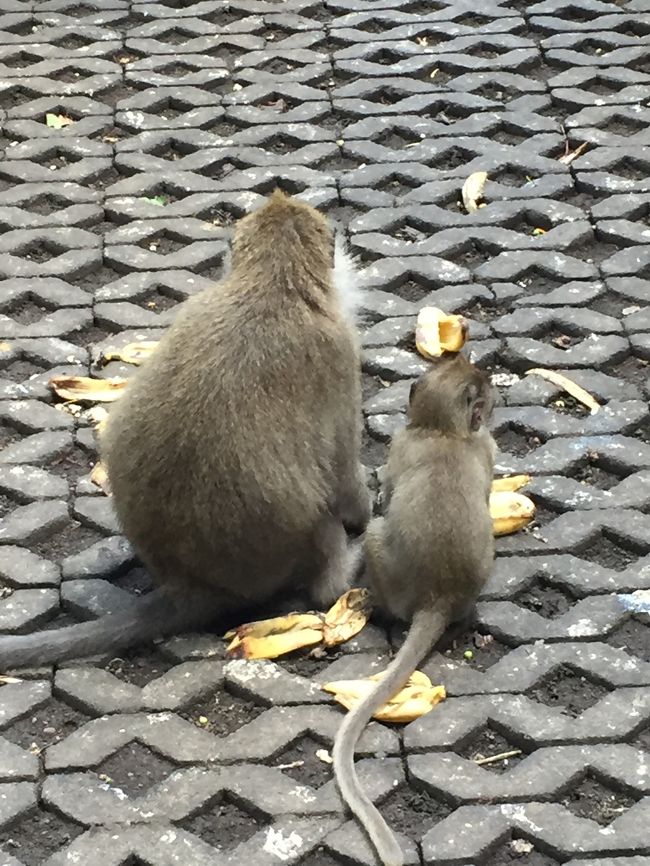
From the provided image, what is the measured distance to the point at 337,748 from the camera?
4.23 metres

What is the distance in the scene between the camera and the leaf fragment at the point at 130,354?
609cm

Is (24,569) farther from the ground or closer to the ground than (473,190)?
closer to the ground

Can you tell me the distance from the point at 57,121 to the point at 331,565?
12.4 feet

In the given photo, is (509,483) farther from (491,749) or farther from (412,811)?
(412,811)

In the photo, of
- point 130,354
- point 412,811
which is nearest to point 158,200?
point 130,354

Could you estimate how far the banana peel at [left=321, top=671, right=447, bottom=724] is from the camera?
444cm

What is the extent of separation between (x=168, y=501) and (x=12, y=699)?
0.76 meters

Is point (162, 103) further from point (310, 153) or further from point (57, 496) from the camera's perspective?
point (57, 496)

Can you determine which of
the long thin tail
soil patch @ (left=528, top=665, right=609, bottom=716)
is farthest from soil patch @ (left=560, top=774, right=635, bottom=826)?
the long thin tail

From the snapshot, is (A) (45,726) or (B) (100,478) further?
(B) (100,478)

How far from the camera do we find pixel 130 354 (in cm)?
611

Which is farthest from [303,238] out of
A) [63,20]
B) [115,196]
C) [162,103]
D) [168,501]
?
[63,20]

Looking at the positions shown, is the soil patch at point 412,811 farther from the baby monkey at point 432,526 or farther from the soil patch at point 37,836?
the soil patch at point 37,836

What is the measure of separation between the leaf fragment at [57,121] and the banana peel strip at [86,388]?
223cm
